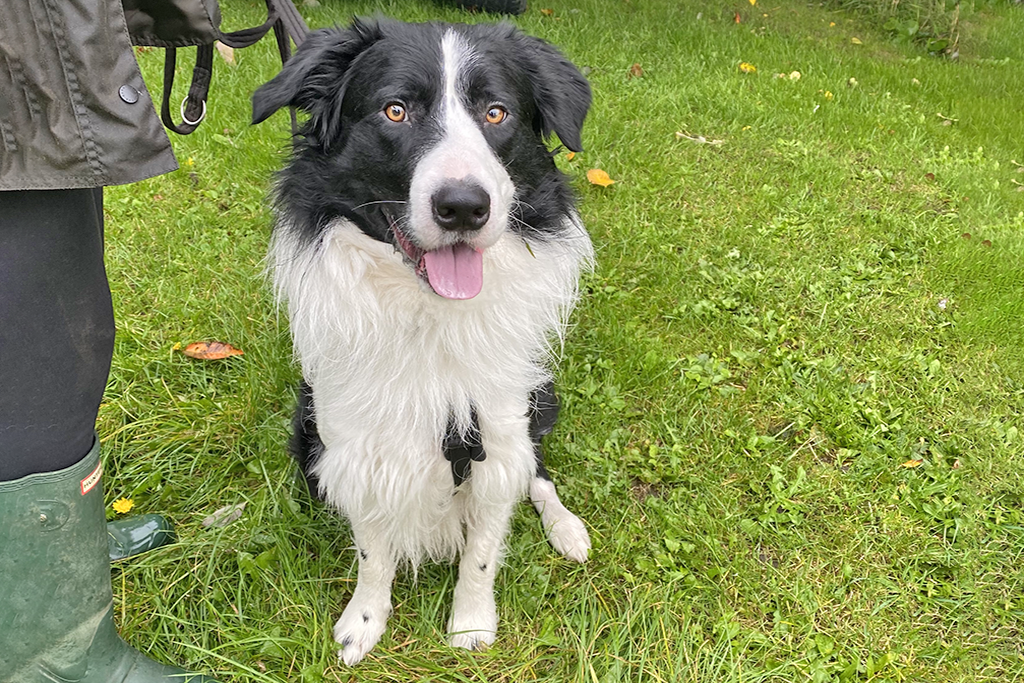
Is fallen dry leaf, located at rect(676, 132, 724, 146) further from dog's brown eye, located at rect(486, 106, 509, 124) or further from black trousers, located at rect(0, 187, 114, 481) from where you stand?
black trousers, located at rect(0, 187, 114, 481)

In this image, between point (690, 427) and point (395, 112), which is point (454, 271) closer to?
point (395, 112)

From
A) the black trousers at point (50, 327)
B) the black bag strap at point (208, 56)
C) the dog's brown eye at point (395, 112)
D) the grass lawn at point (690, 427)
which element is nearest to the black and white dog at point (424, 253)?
the dog's brown eye at point (395, 112)

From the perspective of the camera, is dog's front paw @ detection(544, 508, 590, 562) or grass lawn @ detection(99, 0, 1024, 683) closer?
grass lawn @ detection(99, 0, 1024, 683)

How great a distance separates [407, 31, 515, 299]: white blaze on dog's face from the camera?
1575 mm

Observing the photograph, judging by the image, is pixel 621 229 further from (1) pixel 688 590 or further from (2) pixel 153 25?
(2) pixel 153 25

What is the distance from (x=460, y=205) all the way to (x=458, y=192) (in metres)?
0.03

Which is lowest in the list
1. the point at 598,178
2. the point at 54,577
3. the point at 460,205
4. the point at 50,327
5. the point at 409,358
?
the point at 598,178

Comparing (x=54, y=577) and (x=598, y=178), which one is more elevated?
(x=54, y=577)

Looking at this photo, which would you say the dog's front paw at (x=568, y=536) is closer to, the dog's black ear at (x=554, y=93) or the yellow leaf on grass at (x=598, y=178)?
the dog's black ear at (x=554, y=93)

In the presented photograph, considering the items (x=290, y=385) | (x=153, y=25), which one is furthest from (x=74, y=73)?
(x=290, y=385)

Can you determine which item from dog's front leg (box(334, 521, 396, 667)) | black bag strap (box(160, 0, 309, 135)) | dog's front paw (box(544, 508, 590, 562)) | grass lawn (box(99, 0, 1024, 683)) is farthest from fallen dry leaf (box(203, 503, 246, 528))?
black bag strap (box(160, 0, 309, 135))

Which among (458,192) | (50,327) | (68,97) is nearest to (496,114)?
(458,192)

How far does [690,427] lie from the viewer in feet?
9.49

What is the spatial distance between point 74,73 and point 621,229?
2.92 m
